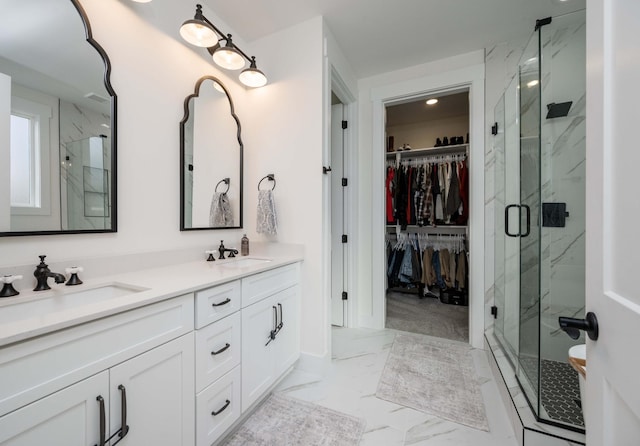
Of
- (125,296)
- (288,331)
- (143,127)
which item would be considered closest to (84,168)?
(143,127)

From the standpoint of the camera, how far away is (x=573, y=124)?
1775 mm

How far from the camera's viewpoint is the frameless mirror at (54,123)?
0.99 m

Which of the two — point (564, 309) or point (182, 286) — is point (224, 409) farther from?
point (564, 309)

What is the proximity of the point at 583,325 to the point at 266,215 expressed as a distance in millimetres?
1704

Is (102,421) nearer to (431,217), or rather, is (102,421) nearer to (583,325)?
(583,325)

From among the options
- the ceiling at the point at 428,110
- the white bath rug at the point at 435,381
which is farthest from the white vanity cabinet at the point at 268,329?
the ceiling at the point at 428,110

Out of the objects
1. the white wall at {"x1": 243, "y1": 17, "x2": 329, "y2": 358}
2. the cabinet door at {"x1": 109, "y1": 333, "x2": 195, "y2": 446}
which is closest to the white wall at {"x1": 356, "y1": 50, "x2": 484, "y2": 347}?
the white wall at {"x1": 243, "y1": 17, "x2": 329, "y2": 358}

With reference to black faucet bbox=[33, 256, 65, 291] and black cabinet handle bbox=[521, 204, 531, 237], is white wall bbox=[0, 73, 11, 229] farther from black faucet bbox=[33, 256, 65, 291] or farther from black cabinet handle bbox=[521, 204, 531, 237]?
black cabinet handle bbox=[521, 204, 531, 237]

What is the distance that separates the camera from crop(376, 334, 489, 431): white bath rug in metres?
1.50

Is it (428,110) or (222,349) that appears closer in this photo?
(222,349)

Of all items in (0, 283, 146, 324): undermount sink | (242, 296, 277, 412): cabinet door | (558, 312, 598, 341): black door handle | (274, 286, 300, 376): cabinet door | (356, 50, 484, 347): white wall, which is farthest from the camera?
(356, 50, 484, 347): white wall

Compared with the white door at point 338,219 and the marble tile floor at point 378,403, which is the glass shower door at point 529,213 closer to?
the marble tile floor at point 378,403

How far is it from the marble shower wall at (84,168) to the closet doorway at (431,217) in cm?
271

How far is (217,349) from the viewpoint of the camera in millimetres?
1188
